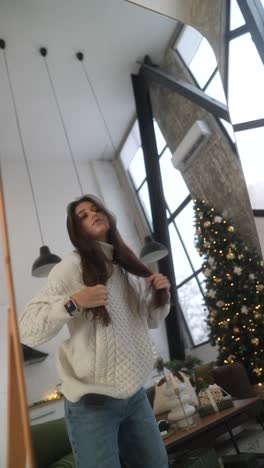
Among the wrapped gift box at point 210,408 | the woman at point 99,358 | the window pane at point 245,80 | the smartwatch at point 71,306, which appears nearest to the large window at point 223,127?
the window pane at point 245,80

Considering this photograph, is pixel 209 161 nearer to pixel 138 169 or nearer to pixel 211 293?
pixel 138 169

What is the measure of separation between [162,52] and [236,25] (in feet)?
1.32

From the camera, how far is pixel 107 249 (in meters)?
0.96

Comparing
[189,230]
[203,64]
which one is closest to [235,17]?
[203,64]

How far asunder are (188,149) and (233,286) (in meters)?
0.58

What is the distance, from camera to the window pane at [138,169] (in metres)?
1.37

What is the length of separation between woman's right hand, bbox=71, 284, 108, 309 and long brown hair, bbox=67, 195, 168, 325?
22 millimetres

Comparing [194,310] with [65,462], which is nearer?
[65,462]

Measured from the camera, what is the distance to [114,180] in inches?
49.9

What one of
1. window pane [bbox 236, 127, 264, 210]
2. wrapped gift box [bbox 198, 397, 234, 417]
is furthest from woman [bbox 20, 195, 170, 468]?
window pane [bbox 236, 127, 264, 210]

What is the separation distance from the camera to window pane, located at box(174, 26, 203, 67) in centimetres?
162

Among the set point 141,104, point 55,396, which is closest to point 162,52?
point 141,104

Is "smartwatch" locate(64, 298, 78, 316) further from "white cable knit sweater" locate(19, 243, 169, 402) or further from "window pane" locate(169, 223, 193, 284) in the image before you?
"window pane" locate(169, 223, 193, 284)

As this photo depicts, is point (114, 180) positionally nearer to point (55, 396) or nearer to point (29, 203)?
point (29, 203)
